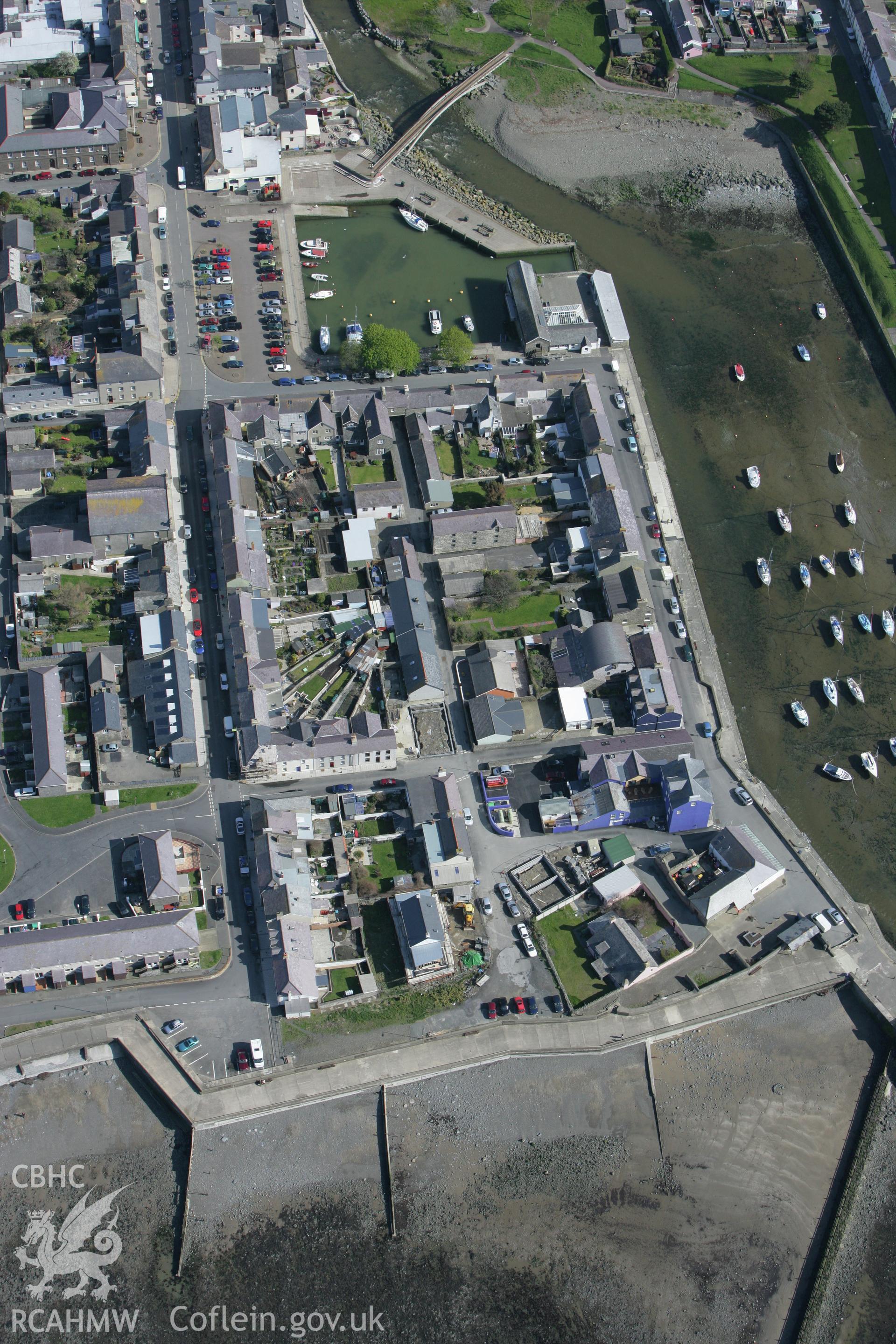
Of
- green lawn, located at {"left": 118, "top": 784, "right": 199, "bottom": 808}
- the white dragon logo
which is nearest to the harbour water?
green lawn, located at {"left": 118, "top": 784, "right": 199, "bottom": 808}

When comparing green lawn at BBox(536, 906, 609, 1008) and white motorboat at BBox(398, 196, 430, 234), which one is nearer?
green lawn at BBox(536, 906, 609, 1008)

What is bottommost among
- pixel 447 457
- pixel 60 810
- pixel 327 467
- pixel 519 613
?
pixel 60 810

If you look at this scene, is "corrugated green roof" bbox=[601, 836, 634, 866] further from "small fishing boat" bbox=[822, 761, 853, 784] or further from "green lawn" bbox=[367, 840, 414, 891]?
"small fishing boat" bbox=[822, 761, 853, 784]

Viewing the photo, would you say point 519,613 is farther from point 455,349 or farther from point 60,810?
point 60,810

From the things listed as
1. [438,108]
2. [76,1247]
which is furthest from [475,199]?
[76,1247]

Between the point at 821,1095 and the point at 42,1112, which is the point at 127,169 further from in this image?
the point at 821,1095

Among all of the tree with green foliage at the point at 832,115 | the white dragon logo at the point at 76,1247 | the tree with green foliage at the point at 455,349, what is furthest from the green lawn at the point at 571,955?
the tree with green foliage at the point at 832,115

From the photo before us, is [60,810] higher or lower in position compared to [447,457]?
lower

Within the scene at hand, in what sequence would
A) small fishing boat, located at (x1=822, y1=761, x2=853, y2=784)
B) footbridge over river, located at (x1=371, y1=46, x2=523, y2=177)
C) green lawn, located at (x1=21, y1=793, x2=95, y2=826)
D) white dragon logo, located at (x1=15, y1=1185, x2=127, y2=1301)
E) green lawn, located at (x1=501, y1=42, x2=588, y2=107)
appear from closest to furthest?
white dragon logo, located at (x1=15, y1=1185, x2=127, y2=1301), green lawn, located at (x1=21, y1=793, x2=95, y2=826), small fishing boat, located at (x1=822, y1=761, x2=853, y2=784), footbridge over river, located at (x1=371, y1=46, x2=523, y2=177), green lawn, located at (x1=501, y1=42, x2=588, y2=107)
